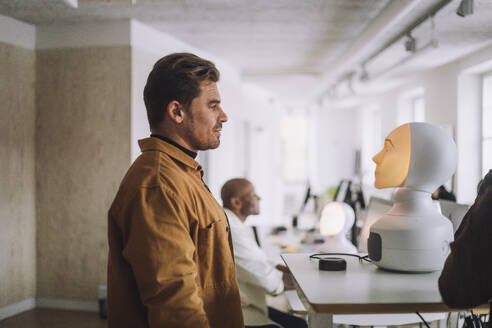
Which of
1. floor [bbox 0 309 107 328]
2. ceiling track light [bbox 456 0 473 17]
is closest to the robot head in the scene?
ceiling track light [bbox 456 0 473 17]

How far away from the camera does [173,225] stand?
1.13 metres

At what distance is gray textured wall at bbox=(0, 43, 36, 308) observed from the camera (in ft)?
13.3

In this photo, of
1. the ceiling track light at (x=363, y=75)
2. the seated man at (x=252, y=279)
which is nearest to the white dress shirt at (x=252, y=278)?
the seated man at (x=252, y=279)

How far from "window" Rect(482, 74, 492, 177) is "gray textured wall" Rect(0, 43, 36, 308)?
4.90 metres

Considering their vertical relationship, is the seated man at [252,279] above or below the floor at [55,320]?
above

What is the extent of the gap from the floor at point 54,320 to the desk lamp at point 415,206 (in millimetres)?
3097

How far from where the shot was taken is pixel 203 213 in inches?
49.6

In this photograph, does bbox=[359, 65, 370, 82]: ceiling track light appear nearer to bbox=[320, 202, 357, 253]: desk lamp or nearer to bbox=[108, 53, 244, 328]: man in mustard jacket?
bbox=[320, 202, 357, 253]: desk lamp

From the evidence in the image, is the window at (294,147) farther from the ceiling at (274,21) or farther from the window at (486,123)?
the window at (486,123)

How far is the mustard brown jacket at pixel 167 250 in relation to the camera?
3.59ft

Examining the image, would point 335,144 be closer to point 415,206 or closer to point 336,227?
point 336,227

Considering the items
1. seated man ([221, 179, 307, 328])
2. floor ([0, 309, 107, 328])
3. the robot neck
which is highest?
the robot neck

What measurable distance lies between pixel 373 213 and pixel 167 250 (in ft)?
5.87

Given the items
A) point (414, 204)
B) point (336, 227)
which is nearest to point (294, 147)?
point (336, 227)
